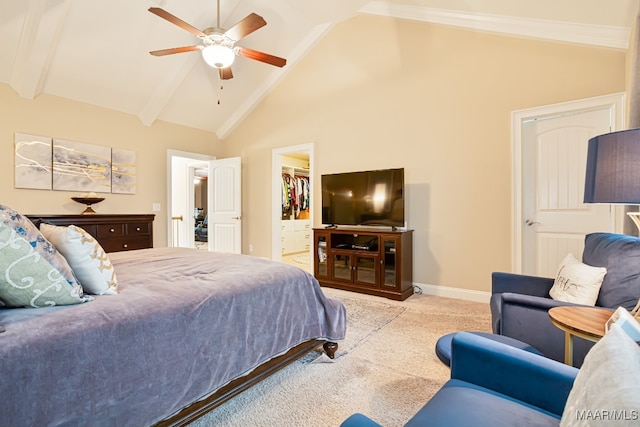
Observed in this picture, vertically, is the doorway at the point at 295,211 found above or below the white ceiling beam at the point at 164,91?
below

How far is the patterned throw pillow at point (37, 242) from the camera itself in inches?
44.5

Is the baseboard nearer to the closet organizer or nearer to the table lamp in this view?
the table lamp

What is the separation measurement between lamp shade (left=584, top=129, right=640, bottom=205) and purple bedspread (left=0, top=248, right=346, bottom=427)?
1.55 meters

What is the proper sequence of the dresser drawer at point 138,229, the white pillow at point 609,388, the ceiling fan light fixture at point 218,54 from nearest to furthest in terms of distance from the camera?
1. the white pillow at point 609,388
2. the ceiling fan light fixture at point 218,54
3. the dresser drawer at point 138,229

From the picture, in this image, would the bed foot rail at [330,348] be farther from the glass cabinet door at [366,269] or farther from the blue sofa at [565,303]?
the glass cabinet door at [366,269]

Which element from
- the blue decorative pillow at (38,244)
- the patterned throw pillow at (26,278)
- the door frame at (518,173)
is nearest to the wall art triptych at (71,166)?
the blue decorative pillow at (38,244)

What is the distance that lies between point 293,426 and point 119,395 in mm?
814

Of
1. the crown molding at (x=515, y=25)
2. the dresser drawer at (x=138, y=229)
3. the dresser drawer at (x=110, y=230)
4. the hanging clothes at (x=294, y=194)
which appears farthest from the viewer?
the hanging clothes at (x=294, y=194)

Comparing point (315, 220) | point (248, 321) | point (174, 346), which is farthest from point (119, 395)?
point (315, 220)

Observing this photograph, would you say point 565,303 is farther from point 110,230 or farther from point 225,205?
point 225,205

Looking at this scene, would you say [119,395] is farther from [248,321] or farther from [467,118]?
[467,118]

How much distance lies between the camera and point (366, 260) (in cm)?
393

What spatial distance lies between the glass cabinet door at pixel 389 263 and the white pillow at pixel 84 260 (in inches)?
115

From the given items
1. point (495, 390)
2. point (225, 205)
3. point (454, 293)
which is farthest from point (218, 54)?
point (454, 293)
